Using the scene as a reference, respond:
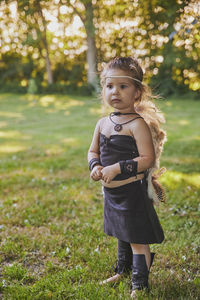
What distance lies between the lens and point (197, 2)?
3.39 m

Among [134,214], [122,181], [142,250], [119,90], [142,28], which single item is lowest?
[142,250]

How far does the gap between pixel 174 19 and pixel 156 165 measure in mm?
2016

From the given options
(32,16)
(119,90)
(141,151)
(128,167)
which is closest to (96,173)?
(128,167)

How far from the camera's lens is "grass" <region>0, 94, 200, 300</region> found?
253cm

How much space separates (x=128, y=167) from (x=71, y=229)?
5.62 ft

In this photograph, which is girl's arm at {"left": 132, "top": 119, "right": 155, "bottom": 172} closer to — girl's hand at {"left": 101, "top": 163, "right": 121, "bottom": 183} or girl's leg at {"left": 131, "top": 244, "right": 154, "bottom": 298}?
girl's hand at {"left": 101, "top": 163, "right": 121, "bottom": 183}

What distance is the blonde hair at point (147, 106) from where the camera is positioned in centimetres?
232

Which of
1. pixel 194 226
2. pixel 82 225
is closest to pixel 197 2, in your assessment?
pixel 194 226

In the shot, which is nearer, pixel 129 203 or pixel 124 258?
pixel 129 203

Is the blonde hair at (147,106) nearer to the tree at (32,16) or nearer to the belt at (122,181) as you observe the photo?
the belt at (122,181)

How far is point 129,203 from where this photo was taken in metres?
2.34

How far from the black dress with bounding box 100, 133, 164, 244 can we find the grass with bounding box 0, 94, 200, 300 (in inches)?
17.2

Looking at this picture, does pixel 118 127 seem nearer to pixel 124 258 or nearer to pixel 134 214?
pixel 134 214

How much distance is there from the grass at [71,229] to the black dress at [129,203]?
17.2 inches
